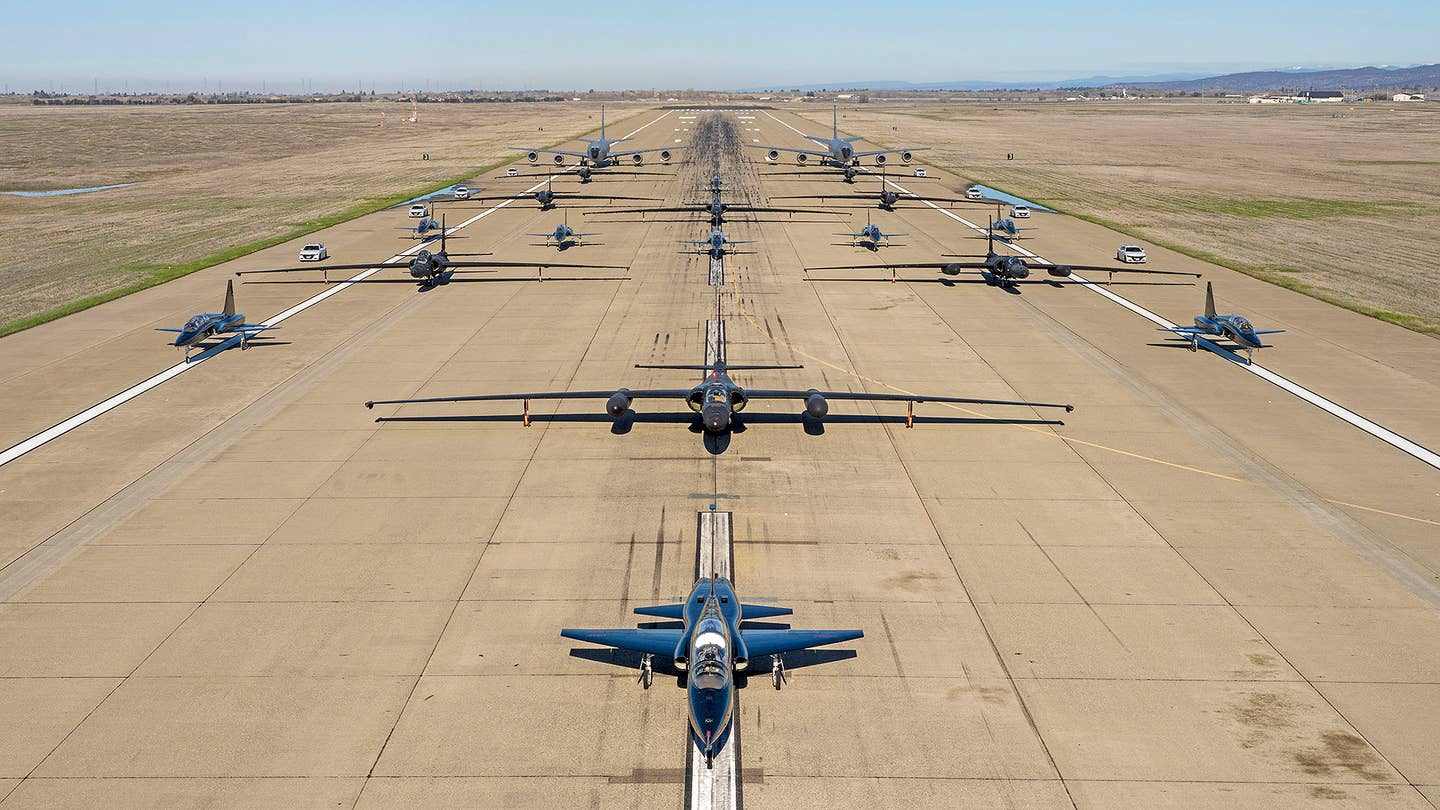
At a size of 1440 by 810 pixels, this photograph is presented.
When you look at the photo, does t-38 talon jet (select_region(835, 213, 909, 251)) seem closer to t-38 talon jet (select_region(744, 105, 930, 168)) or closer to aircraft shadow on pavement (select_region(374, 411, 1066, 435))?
t-38 talon jet (select_region(744, 105, 930, 168))

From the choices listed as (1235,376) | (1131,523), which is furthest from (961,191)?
(1131,523)

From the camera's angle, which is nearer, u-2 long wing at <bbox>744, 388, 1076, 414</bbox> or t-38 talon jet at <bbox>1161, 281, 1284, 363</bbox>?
u-2 long wing at <bbox>744, 388, 1076, 414</bbox>

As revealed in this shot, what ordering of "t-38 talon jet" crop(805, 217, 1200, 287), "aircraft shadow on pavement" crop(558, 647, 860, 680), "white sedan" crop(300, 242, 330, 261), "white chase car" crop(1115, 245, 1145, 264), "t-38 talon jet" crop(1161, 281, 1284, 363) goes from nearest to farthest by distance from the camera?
"aircraft shadow on pavement" crop(558, 647, 860, 680) → "t-38 talon jet" crop(1161, 281, 1284, 363) → "t-38 talon jet" crop(805, 217, 1200, 287) → "white sedan" crop(300, 242, 330, 261) → "white chase car" crop(1115, 245, 1145, 264)

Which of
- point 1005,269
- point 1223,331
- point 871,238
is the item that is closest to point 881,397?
point 1223,331

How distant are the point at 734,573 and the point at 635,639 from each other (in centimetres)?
569

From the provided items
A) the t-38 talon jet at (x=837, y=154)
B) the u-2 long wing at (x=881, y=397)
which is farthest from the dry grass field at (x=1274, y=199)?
the u-2 long wing at (x=881, y=397)

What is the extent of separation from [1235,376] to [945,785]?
1413 inches

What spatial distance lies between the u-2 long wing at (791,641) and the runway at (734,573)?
1.22 meters

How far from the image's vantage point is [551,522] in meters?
30.2

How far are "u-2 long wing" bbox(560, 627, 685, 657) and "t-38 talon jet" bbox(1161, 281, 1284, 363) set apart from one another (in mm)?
39964

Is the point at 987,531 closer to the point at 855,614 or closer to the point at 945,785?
the point at 855,614

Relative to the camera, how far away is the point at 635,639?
21.9 meters

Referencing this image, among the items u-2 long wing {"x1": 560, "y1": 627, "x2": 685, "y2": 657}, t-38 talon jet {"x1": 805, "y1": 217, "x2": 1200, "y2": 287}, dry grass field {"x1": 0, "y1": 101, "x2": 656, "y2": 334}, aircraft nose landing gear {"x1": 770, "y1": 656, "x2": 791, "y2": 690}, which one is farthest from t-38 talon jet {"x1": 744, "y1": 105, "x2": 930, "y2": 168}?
u-2 long wing {"x1": 560, "y1": 627, "x2": 685, "y2": 657}

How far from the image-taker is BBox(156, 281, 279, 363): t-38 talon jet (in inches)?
1909
